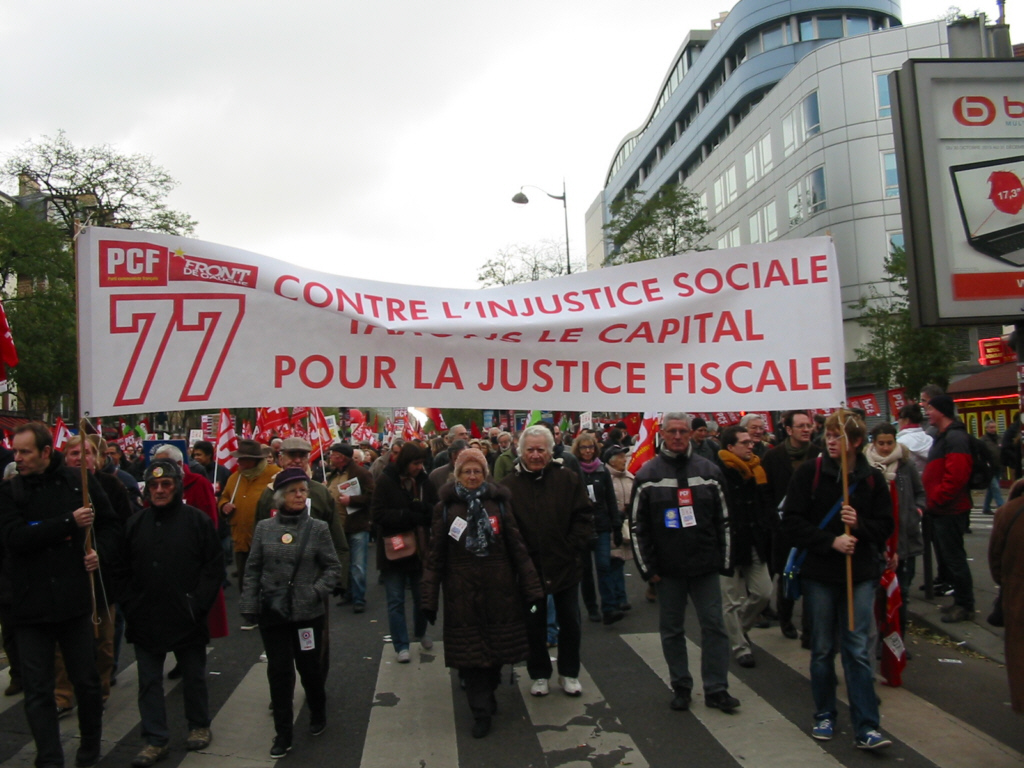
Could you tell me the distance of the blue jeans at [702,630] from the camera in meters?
5.64

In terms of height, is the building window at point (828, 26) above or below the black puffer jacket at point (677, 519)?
above

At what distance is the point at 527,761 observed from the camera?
4.93 metres

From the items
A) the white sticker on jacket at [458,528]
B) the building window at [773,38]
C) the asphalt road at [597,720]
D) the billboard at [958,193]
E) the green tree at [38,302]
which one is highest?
the building window at [773,38]

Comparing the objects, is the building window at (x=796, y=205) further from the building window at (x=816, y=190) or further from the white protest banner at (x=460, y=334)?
the white protest banner at (x=460, y=334)

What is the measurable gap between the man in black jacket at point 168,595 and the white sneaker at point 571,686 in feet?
7.72

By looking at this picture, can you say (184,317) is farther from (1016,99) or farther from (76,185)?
(76,185)

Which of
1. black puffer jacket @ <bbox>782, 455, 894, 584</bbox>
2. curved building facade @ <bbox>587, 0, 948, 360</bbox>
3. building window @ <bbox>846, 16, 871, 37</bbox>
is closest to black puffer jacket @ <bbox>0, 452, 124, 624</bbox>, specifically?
black puffer jacket @ <bbox>782, 455, 894, 584</bbox>

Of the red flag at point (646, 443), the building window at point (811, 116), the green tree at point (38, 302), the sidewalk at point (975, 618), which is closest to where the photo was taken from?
the sidewalk at point (975, 618)

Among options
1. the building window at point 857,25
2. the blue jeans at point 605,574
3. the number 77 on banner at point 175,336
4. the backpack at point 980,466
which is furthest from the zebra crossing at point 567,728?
the building window at point 857,25

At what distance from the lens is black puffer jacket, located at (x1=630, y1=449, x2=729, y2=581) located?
18.6ft

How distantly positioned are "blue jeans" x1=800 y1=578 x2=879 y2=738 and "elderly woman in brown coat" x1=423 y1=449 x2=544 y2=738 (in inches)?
66.7

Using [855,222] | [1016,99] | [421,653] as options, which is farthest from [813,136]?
[421,653]

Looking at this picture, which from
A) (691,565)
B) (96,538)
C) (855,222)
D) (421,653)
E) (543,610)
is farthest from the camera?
(855,222)

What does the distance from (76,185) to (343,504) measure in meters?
38.7
